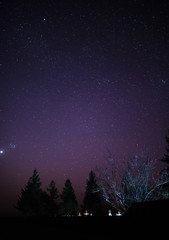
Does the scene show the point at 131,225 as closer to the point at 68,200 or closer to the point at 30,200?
the point at 30,200

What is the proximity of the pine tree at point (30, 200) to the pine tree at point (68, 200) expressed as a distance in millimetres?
7899

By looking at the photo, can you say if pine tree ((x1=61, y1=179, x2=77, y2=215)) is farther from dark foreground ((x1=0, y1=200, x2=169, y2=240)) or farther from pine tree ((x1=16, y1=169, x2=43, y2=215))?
dark foreground ((x1=0, y1=200, x2=169, y2=240))

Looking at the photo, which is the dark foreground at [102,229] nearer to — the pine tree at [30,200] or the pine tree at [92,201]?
the pine tree at [30,200]

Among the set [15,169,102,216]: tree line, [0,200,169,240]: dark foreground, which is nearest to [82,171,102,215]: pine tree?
[15,169,102,216]: tree line

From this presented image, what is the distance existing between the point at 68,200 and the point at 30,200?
10399mm

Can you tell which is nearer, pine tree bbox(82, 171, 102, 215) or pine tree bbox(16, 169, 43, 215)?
pine tree bbox(16, 169, 43, 215)

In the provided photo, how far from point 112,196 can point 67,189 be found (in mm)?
29972

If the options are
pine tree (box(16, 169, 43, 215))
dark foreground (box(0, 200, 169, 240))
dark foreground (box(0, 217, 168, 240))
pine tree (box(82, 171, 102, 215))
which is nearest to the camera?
dark foreground (box(0, 200, 169, 240))

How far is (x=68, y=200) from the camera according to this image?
140ft

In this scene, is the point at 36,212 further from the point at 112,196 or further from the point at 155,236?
the point at 155,236

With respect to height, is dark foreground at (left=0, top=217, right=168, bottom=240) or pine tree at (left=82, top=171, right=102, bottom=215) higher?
pine tree at (left=82, top=171, right=102, bottom=215)

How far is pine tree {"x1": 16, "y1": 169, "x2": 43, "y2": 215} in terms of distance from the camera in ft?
116

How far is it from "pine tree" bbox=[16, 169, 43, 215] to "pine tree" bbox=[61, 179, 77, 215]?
25.9 feet

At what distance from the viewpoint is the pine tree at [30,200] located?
35.2m
